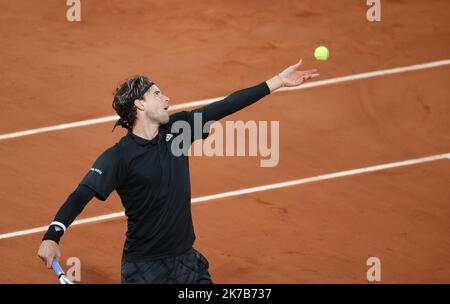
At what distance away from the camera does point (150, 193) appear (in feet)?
29.9

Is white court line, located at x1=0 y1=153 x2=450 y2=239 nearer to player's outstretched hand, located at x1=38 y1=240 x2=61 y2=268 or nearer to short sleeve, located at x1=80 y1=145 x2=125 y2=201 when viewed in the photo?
short sleeve, located at x1=80 y1=145 x2=125 y2=201

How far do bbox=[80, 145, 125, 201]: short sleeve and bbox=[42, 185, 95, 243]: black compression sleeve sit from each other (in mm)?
65

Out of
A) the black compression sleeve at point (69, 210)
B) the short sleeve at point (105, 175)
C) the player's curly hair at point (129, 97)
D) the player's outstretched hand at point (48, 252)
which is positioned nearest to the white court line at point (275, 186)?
the player's curly hair at point (129, 97)

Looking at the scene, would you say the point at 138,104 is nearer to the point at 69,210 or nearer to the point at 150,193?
the point at 150,193

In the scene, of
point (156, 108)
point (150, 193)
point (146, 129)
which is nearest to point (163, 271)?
point (150, 193)

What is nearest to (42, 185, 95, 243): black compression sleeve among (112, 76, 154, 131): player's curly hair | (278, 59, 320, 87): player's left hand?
(112, 76, 154, 131): player's curly hair

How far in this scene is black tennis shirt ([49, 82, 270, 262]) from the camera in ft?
29.9

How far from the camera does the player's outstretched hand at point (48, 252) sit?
27.6 feet

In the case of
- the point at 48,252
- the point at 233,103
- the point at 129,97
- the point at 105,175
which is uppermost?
the point at 129,97

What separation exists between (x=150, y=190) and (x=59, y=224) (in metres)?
0.92

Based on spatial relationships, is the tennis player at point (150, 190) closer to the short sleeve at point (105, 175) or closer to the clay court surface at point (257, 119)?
the short sleeve at point (105, 175)

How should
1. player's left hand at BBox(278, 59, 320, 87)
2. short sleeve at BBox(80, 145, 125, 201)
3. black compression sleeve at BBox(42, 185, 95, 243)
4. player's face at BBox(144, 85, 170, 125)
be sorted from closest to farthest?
black compression sleeve at BBox(42, 185, 95, 243) < short sleeve at BBox(80, 145, 125, 201) < player's face at BBox(144, 85, 170, 125) < player's left hand at BBox(278, 59, 320, 87)

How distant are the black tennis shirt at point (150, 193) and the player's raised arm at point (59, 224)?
19 cm

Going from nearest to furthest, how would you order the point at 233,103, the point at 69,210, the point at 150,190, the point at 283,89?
1. the point at 69,210
2. the point at 150,190
3. the point at 233,103
4. the point at 283,89
